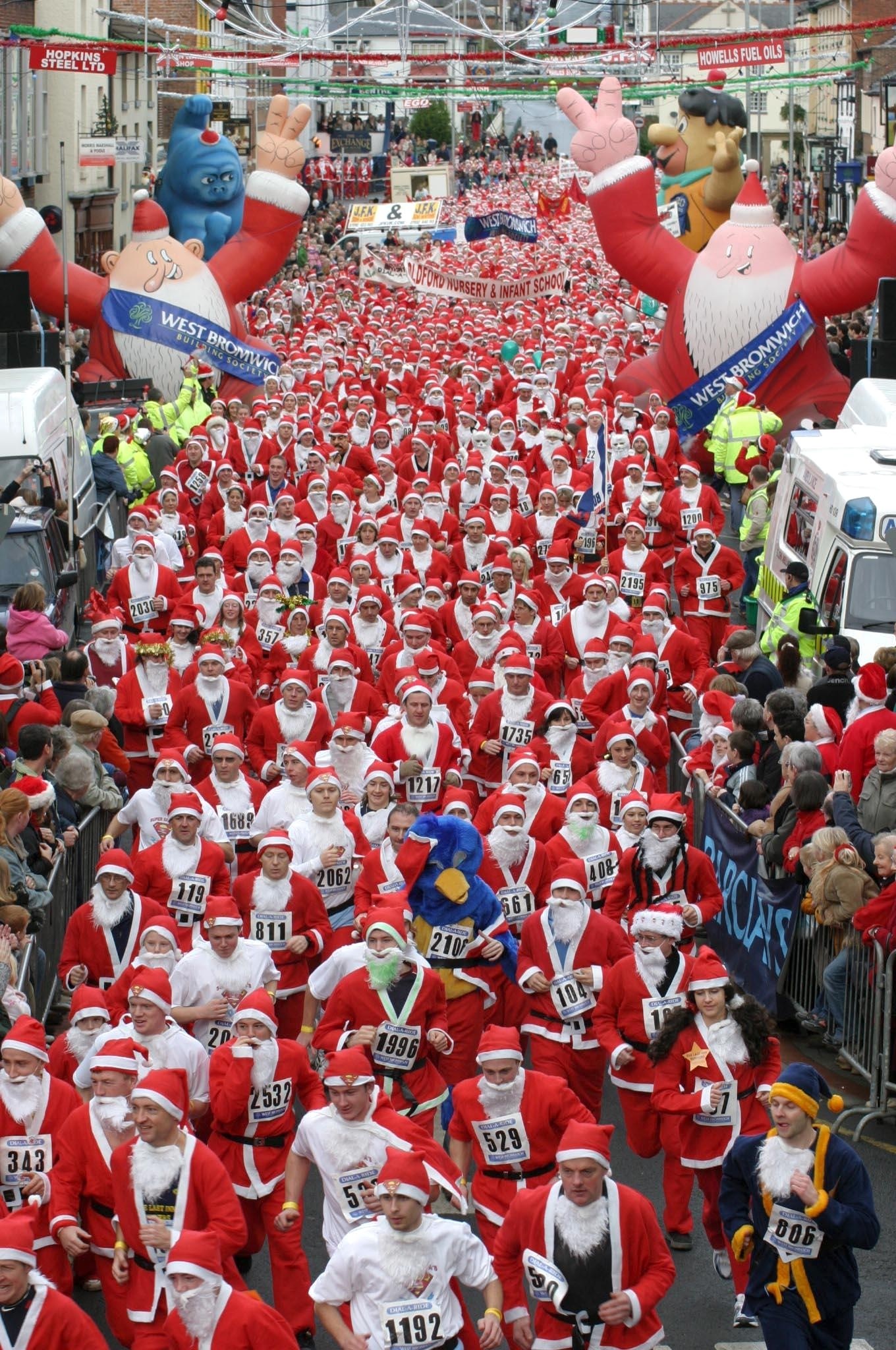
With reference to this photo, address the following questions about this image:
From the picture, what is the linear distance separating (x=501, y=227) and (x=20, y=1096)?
113ft

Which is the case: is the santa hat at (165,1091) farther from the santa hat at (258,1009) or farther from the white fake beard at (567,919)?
the white fake beard at (567,919)

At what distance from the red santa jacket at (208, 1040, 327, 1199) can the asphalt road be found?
542 mm

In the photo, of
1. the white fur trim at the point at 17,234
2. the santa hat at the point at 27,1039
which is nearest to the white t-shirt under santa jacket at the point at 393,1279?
the santa hat at the point at 27,1039

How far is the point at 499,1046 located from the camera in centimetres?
754

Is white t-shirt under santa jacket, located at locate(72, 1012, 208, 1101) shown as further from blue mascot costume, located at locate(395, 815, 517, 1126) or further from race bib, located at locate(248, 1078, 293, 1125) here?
blue mascot costume, located at locate(395, 815, 517, 1126)

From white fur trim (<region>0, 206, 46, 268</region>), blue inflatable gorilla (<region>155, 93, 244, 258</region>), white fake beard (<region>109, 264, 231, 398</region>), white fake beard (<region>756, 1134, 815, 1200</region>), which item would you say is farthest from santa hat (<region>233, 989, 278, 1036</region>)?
blue inflatable gorilla (<region>155, 93, 244, 258</region>)

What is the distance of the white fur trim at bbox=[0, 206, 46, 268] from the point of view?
28047 millimetres

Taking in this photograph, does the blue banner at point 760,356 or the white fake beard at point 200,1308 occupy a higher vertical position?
the blue banner at point 760,356

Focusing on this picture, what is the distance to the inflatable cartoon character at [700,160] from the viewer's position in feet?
113

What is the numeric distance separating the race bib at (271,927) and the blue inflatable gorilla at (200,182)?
29.9 m

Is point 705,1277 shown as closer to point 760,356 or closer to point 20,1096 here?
point 20,1096

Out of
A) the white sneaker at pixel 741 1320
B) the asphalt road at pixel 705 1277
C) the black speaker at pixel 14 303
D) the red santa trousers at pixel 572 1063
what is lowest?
the asphalt road at pixel 705 1277

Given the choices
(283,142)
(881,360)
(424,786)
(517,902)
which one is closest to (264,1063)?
(517,902)

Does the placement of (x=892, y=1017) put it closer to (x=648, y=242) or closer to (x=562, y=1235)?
(x=562, y=1235)
